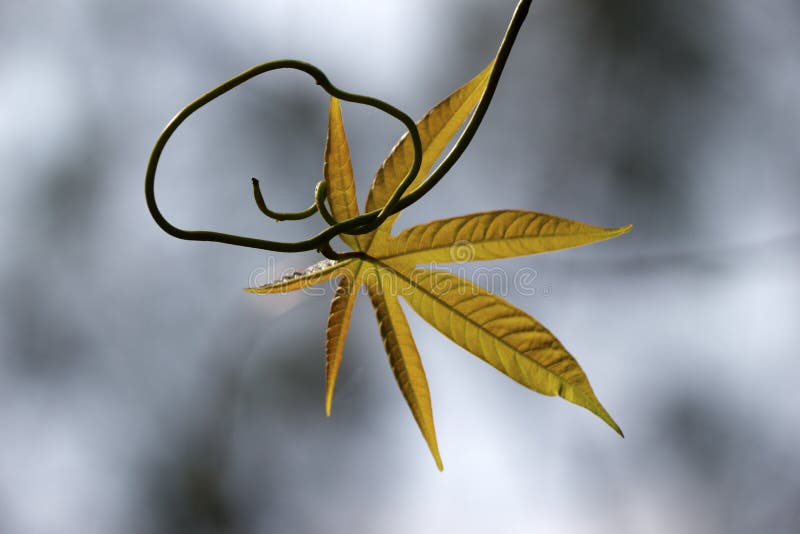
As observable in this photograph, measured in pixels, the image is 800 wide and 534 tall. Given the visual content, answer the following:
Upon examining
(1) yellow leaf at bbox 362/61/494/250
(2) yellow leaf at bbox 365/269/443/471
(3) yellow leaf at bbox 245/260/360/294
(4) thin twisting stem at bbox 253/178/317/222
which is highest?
(1) yellow leaf at bbox 362/61/494/250

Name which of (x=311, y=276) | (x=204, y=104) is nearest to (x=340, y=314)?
(x=311, y=276)

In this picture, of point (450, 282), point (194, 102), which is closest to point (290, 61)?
point (194, 102)

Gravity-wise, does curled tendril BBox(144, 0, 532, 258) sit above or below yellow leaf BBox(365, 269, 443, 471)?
above

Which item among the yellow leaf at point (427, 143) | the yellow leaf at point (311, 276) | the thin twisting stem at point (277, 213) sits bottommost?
the yellow leaf at point (311, 276)

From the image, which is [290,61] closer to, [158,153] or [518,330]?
[158,153]

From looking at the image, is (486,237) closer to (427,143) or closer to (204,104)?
(427,143)
